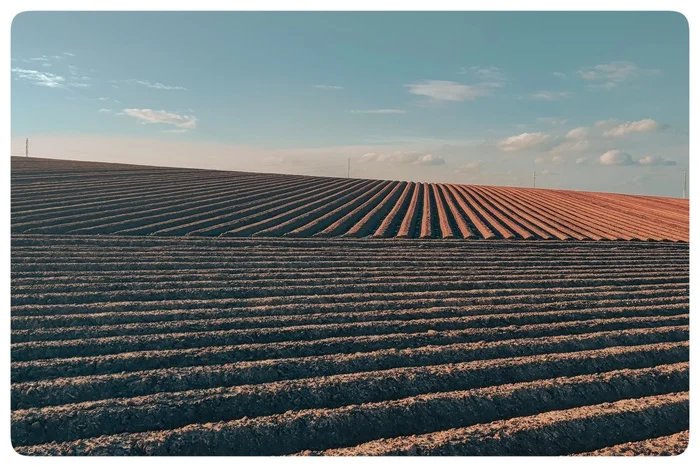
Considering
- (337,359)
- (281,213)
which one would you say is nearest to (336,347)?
(337,359)

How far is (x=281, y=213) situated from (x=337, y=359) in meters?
10.3

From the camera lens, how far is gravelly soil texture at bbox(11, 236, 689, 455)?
3258 mm

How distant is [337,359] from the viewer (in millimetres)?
4309

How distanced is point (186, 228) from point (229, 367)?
7739 mm

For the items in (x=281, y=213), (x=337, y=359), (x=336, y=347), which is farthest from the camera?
(x=281, y=213)

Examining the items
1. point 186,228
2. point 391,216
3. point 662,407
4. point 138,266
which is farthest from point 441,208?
point 662,407

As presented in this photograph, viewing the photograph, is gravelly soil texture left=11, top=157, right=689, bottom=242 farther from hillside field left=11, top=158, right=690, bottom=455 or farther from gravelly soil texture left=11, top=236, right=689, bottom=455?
gravelly soil texture left=11, top=236, right=689, bottom=455

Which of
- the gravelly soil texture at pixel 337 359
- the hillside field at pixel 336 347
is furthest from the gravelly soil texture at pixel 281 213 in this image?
the gravelly soil texture at pixel 337 359

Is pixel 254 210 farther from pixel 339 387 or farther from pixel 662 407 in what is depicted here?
pixel 662 407

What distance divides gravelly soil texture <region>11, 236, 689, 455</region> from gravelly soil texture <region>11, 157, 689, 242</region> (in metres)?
3.56

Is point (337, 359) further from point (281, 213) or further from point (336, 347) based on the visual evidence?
point (281, 213)

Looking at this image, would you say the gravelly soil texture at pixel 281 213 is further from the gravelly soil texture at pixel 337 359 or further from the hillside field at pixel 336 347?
the gravelly soil texture at pixel 337 359

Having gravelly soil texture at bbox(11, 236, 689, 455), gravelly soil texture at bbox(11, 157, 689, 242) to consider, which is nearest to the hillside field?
gravelly soil texture at bbox(11, 236, 689, 455)

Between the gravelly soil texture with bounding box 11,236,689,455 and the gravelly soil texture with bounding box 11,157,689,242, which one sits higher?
the gravelly soil texture with bounding box 11,157,689,242
